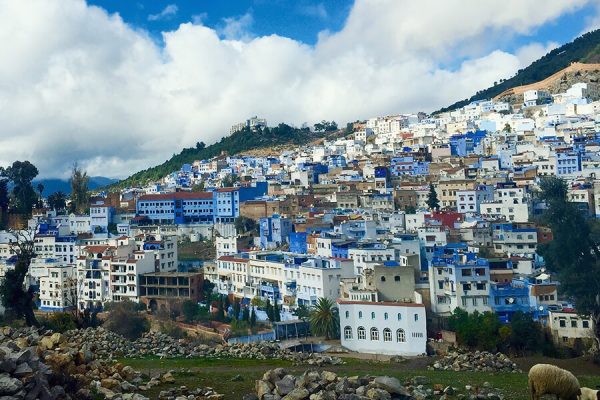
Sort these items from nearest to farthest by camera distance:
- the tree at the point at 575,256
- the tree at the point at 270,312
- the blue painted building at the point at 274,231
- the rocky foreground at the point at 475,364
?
the rocky foreground at the point at 475,364 < the tree at the point at 575,256 < the tree at the point at 270,312 < the blue painted building at the point at 274,231

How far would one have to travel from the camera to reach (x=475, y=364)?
22578mm

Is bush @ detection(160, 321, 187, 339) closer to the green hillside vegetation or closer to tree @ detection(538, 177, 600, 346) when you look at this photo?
tree @ detection(538, 177, 600, 346)

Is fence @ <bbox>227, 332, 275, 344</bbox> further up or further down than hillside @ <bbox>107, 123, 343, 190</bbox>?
further down

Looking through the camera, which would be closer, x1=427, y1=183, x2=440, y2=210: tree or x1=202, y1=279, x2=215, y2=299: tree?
x1=202, y1=279, x2=215, y2=299: tree

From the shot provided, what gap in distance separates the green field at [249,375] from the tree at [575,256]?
9795 millimetres

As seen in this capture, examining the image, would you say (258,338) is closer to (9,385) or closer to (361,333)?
(361,333)

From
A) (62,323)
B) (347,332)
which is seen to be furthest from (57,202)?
(347,332)

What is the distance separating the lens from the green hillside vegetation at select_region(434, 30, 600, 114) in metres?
120

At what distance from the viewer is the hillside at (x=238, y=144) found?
347ft

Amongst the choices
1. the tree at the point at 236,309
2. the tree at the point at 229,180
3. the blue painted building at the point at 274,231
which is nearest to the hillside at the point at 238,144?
the tree at the point at 229,180

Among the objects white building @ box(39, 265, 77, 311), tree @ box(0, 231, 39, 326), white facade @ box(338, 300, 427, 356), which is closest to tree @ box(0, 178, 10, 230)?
white building @ box(39, 265, 77, 311)

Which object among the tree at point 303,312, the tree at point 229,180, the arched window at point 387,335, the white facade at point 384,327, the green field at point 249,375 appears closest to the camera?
the green field at point 249,375

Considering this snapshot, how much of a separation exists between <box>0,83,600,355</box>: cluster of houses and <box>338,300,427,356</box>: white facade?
0.17 feet

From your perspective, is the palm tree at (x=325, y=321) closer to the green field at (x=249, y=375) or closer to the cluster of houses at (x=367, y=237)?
the cluster of houses at (x=367, y=237)
